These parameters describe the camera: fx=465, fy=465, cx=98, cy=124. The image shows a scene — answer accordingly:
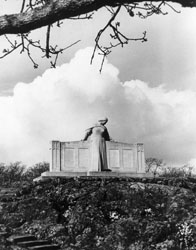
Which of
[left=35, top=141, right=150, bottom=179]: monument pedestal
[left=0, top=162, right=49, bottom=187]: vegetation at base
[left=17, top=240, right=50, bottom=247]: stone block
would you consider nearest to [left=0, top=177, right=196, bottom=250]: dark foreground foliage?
[left=17, top=240, right=50, bottom=247]: stone block

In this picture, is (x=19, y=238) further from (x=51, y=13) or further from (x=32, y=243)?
(x=51, y=13)

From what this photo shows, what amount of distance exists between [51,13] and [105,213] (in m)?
4.36

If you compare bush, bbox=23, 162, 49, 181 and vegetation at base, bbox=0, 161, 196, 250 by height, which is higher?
bush, bbox=23, 162, 49, 181

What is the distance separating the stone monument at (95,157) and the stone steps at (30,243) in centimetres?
718

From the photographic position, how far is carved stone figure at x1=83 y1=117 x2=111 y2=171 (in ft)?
48.5

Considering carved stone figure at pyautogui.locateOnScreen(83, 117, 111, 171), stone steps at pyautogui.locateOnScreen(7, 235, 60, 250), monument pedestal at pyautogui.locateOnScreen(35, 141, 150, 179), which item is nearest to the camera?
stone steps at pyautogui.locateOnScreen(7, 235, 60, 250)

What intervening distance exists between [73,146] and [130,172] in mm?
2159

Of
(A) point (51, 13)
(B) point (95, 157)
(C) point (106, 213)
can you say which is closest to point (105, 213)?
(C) point (106, 213)

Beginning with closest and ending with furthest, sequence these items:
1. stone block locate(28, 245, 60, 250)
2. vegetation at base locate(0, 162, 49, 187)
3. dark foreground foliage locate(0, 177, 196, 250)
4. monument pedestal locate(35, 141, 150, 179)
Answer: stone block locate(28, 245, 60, 250)
dark foreground foliage locate(0, 177, 196, 250)
monument pedestal locate(35, 141, 150, 179)
vegetation at base locate(0, 162, 49, 187)

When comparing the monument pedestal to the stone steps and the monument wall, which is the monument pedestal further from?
the stone steps

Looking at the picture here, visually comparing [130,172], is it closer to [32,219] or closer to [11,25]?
Result: [32,219]

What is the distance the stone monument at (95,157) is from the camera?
14812mm

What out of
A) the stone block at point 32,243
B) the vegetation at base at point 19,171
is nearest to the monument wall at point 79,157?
the stone block at point 32,243

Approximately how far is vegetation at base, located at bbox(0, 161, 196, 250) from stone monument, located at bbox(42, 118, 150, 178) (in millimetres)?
5587
